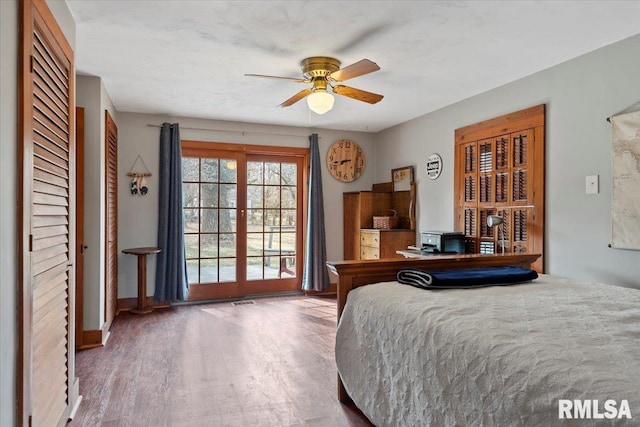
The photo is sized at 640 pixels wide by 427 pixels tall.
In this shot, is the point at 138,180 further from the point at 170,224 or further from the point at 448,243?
the point at 448,243

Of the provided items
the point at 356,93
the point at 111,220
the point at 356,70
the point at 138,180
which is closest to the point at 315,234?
the point at 138,180

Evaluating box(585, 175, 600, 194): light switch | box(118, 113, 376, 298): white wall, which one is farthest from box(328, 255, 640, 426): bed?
box(118, 113, 376, 298): white wall

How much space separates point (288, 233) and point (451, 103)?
2.71m

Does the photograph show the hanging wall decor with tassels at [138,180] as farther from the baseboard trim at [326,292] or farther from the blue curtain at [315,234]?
the baseboard trim at [326,292]

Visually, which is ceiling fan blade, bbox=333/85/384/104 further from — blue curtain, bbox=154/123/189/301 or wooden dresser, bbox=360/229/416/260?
blue curtain, bbox=154/123/189/301

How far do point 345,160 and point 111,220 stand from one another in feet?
10.2

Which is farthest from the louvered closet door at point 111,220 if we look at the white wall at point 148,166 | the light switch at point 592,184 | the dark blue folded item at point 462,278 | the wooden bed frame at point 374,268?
the light switch at point 592,184

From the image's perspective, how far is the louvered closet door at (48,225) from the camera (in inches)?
62.9

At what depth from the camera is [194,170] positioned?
16.6 ft

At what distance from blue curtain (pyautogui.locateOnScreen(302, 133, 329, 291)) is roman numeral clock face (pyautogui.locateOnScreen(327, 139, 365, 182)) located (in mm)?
263

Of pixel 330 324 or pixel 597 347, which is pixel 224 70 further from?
pixel 597 347

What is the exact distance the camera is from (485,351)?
1.35 m

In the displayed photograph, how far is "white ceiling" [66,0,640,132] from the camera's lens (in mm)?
2283

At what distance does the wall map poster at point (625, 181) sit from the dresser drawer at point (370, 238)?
255 cm
